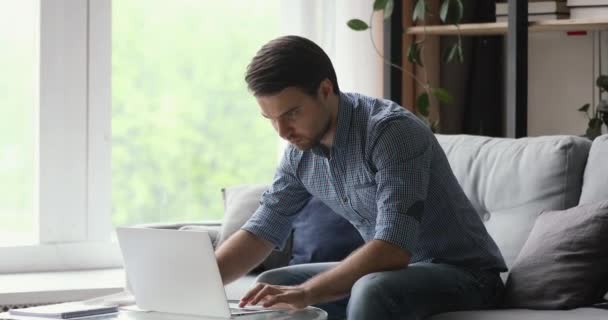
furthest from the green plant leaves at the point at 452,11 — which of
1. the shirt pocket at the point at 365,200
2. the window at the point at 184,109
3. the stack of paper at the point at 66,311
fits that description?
the stack of paper at the point at 66,311

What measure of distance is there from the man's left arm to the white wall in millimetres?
1824

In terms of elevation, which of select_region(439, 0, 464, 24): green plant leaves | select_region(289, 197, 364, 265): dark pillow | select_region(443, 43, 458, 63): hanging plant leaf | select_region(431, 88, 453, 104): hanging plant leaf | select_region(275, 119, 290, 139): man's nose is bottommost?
select_region(289, 197, 364, 265): dark pillow

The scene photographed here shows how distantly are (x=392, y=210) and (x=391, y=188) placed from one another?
0.18ft

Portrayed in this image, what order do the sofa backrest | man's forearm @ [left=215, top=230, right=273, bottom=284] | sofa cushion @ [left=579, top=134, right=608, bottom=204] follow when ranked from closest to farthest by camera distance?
1. man's forearm @ [left=215, top=230, right=273, bottom=284]
2. sofa cushion @ [left=579, top=134, right=608, bottom=204]
3. the sofa backrest

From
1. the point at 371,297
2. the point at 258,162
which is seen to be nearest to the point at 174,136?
the point at 258,162

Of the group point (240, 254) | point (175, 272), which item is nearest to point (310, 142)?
point (240, 254)

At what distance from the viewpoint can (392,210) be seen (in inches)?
91.3

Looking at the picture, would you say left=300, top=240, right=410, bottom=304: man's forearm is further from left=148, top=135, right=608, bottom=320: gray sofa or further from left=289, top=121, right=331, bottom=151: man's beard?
left=148, top=135, right=608, bottom=320: gray sofa

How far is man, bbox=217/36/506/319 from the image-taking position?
2.29 meters

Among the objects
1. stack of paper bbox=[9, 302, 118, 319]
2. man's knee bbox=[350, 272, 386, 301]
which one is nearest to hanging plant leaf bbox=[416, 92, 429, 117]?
man's knee bbox=[350, 272, 386, 301]

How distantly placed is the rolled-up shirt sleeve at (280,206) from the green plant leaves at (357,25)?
1333mm

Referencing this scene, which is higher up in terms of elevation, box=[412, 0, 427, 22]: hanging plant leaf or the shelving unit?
box=[412, 0, 427, 22]: hanging plant leaf

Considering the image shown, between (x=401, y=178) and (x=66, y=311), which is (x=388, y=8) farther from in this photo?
(x=66, y=311)

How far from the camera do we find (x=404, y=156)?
2383 millimetres
